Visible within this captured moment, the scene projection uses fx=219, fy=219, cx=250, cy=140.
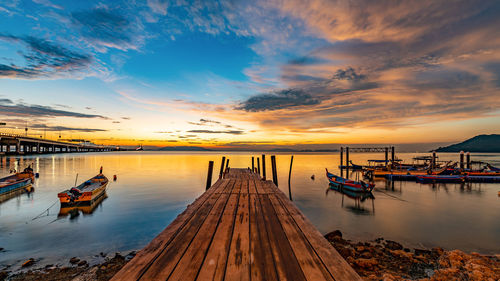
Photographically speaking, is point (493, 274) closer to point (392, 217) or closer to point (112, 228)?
point (392, 217)

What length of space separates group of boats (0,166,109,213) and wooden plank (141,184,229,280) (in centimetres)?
1701

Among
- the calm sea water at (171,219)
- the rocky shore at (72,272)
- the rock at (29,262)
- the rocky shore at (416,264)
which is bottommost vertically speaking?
the calm sea water at (171,219)

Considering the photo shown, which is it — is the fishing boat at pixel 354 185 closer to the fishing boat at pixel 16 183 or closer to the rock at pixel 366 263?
the rock at pixel 366 263

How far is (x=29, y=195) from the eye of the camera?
2280cm

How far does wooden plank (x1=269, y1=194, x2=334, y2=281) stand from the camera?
Answer: 10.6 feet

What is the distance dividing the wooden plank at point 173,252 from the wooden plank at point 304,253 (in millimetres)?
2053

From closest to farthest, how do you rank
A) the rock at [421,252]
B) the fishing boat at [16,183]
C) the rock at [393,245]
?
1. the rock at [421,252]
2. the rock at [393,245]
3. the fishing boat at [16,183]

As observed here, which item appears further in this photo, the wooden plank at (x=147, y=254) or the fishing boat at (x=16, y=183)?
the fishing boat at (x=16, y=183)

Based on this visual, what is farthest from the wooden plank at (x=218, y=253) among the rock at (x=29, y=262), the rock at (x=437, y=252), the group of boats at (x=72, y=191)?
the group of boats at (x=72, y=191)

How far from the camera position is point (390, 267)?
8633 millimetres

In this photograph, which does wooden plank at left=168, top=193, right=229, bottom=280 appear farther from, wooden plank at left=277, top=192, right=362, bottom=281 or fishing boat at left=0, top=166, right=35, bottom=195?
fishing boat at left=0, top=166, right=35, bottom=195

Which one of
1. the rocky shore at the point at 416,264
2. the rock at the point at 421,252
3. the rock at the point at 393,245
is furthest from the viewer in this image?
the rock at the point at 393,245

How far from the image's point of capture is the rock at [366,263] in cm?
858

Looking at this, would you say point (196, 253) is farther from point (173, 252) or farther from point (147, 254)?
point (147, 254)
